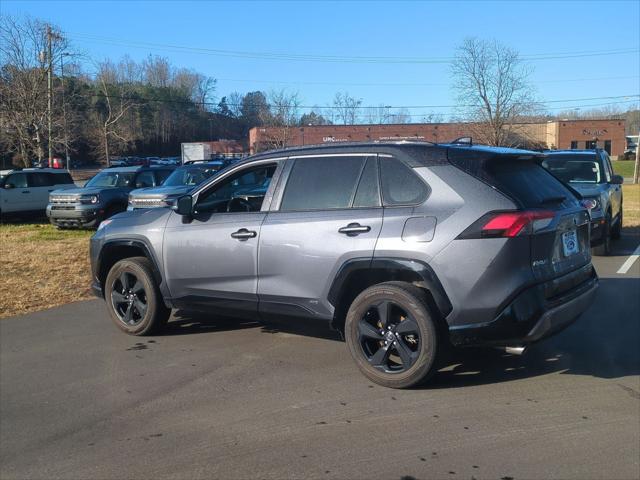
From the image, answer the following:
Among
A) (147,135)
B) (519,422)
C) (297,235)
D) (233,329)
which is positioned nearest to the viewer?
(519,422)

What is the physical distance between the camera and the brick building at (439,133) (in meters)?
43.2

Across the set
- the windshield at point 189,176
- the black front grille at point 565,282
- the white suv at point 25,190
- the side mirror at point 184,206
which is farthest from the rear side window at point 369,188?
the white suv at point 25,190

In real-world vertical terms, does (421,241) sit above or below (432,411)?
above

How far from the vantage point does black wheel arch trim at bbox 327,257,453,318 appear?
4.65 meters

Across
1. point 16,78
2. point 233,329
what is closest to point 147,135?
point 16,78

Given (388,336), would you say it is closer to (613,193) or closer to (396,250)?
(396,250)

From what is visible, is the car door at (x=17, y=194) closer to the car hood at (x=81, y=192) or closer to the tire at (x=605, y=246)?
the car hood at (x=81, y=192)

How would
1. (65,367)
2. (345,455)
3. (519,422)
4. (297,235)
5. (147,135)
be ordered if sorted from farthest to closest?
(147,135) < (65,367) < (297,235) < (519,422) < (345,455)

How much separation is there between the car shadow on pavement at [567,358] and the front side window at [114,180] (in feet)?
45.4

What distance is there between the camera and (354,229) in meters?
4.99

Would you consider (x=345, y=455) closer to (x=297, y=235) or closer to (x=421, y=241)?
(x=421, y=241)

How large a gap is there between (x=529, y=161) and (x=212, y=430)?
10.8 feet

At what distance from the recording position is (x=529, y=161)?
17.6ft

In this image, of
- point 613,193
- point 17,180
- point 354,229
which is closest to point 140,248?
point 354,229
